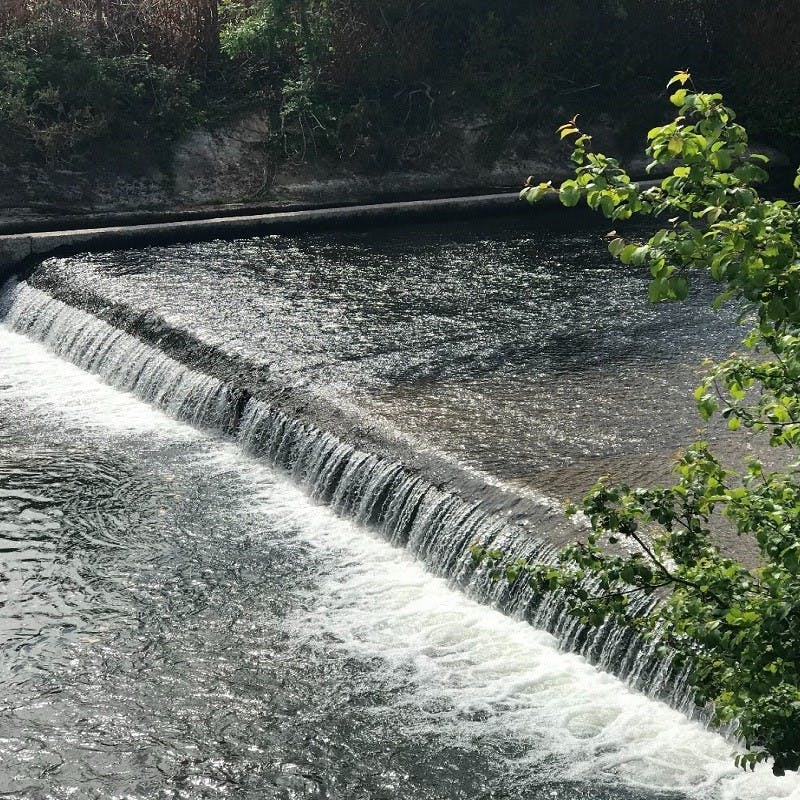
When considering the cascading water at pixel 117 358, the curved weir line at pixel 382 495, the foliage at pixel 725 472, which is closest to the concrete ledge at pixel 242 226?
the cascading water at pixel 117 358

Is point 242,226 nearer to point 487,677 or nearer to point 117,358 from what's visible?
point 117,358

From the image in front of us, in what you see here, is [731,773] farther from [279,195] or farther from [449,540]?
[279,195]

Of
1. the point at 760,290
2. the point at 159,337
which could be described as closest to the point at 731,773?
the point at 760,290

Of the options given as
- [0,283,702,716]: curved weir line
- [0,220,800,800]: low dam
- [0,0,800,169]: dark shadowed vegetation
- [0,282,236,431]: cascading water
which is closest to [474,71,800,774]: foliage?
[0,283,702,716]: curved weir line

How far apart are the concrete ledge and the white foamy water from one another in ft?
27.1

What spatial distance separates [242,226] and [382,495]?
9.65 metres

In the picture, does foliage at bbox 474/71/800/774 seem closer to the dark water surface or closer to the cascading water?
the dark water surface

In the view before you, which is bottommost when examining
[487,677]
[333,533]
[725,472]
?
[487,677]

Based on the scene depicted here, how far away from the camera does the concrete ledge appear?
17344 mm

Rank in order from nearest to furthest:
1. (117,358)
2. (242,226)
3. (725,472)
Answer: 1. (725,472)
2. (117,358)
3. (242,226)

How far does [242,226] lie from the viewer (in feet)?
60.1

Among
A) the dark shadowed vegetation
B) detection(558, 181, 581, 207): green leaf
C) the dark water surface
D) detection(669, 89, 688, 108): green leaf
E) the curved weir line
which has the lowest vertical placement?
the curved weir line

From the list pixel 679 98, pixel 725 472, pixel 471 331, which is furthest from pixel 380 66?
pixel 679 98

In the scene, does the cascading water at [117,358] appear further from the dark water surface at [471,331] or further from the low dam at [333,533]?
the dark water surface at [471,331]
